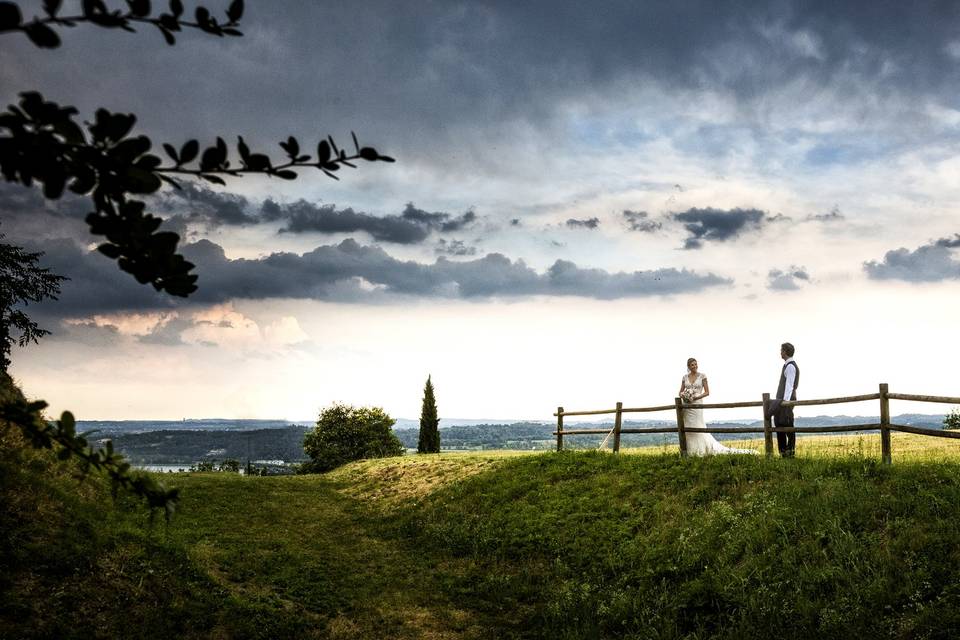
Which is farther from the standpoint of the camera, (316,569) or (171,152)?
(316,569)

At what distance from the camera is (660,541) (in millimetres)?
11062

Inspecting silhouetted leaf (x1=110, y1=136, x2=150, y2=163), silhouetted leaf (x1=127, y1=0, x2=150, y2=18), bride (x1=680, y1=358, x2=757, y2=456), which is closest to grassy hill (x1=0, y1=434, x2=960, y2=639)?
bride (x1=680, y1=358, x2=757, y2=456)

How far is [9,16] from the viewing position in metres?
2.03

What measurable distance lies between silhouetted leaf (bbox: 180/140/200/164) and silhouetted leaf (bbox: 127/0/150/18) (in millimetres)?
531

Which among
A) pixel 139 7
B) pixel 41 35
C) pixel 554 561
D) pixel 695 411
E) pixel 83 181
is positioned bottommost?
pixel 554 561

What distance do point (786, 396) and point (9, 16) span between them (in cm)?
1541

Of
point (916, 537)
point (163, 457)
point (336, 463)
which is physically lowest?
point (163, 457)

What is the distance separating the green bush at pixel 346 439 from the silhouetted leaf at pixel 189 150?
30703 mm

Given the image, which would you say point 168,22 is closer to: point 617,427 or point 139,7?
point 139,7

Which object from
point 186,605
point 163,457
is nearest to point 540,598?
point 186,605

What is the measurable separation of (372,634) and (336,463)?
23257 mm

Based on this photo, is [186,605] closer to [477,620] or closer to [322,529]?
[477,620]

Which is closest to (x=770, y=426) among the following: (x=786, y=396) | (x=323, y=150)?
(x=786, y=396)

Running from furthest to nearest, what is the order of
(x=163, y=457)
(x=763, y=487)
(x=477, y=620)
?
(x=163, y=457) → (x=763, y=487) → (x=477, y=620)
